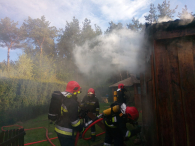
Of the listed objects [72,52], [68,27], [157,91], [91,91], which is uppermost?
[68,27]

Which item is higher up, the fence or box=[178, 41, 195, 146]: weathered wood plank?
box=[178, 41, 195, 146]: weathered wood plank

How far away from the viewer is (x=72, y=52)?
1002 inches

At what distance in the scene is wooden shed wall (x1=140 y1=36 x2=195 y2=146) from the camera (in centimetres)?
217

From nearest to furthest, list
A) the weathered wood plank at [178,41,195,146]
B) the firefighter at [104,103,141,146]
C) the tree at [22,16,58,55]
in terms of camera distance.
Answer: the weathered wood plank at [178,41,195,146] → the firefighter at [104,103,141,146] → the tree at [22,16,58,55]

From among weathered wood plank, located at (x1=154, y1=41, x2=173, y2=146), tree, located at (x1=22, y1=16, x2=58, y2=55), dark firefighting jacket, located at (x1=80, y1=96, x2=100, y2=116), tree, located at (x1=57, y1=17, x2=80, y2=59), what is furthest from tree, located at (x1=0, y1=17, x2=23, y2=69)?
weathered wood plank, located at (x1=154, y1=41, x2=173, y2=146)

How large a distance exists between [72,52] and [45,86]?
14888mm

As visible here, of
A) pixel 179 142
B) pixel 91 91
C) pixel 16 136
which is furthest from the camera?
pixel 91 91

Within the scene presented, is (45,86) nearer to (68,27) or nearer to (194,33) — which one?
(194,33)

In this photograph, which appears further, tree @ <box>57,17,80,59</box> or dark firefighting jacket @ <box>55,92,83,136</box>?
tree @ <box>57,17,80,59</box>

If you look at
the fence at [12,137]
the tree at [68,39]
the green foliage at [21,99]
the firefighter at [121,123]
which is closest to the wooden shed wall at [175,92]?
the firefighter at [121,123]

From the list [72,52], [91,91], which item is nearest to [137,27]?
[72,52]

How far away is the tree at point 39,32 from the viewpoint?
19.7m

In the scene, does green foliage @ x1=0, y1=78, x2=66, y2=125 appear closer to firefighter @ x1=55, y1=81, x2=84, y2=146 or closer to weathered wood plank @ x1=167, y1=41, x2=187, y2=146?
firefighter @ x1=55, y1=81, x2=84, y2=146

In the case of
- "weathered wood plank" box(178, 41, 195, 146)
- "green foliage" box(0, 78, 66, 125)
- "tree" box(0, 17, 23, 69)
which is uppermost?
"tree" box(0, 17, 23, 69)
